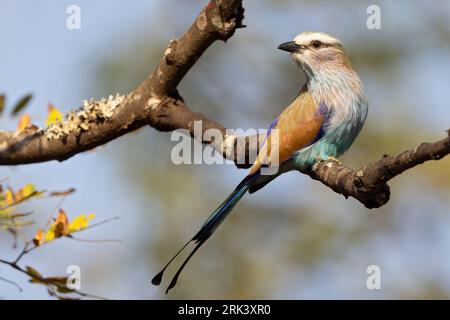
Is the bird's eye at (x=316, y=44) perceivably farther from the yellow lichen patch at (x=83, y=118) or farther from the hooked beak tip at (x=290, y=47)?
the yellow lichen patch at (x=83, y=118)

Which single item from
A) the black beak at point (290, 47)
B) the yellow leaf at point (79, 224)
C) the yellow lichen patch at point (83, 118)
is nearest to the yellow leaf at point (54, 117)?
the yellow lichen patch at point (83, 118)

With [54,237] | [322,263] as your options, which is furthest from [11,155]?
[322,263]

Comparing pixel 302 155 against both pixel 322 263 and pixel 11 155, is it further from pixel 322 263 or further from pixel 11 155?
pixel 322 263

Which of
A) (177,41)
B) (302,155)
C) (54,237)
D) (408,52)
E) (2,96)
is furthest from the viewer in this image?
(408,52)

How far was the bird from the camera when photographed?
4781 millimetres

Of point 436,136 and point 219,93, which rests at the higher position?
point 219,93

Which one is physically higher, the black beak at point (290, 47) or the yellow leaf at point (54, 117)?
the black beak at point (290, 47)

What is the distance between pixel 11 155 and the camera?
12.9 feet

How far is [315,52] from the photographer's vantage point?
5.43 m

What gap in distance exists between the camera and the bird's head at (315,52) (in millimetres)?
5410

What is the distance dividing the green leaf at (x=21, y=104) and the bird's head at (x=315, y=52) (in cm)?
219

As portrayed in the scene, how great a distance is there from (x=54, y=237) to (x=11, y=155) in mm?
984

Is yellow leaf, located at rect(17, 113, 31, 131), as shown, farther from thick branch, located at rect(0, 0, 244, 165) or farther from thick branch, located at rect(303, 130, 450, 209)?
thick branch, located at rect(303, 130, 450, 209)

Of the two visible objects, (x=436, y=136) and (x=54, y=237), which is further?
(x=436, y=136)
